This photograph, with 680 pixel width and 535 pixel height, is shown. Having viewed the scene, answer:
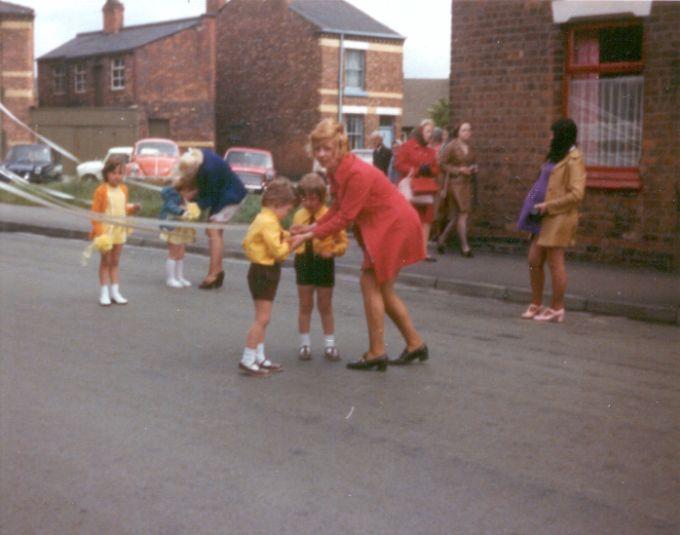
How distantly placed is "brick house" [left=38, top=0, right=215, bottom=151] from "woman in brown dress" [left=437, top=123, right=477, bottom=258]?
3889 cm

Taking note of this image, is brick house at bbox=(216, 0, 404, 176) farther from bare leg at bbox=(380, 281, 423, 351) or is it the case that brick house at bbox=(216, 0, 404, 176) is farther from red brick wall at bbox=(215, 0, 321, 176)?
bare leg at bbox=(380, 281, 423, 351)

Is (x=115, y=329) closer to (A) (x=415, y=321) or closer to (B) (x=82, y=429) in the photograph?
(A) (x=415, y=321)

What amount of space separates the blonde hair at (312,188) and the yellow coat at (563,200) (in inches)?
111

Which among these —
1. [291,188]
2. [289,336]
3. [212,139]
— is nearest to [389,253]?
[291,188]

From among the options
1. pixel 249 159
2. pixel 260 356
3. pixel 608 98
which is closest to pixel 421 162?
pixel 608 98

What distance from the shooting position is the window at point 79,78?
5434 cm

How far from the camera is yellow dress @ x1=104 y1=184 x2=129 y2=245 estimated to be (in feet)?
34.4

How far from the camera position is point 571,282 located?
1217 centimetres

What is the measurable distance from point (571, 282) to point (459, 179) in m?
2.85

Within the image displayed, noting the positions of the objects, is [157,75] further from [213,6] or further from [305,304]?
[305,304]

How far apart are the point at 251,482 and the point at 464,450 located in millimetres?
1147

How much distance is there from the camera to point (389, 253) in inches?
294

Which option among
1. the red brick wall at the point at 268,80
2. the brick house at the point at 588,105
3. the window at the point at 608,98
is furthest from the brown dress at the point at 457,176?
the red brick wall at the point at 268,80

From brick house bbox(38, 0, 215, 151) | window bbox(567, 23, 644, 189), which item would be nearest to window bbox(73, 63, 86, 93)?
brick house bbox(38, 0, 215, 151)
